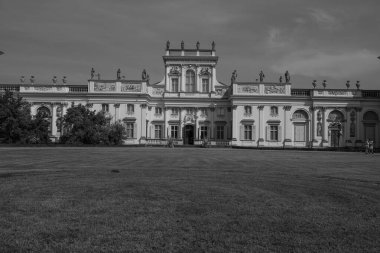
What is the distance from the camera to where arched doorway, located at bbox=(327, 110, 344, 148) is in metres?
62.2

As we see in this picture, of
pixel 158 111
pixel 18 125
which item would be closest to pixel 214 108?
pixel 158 111

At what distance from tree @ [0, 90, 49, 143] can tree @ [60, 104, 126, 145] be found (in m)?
2.97

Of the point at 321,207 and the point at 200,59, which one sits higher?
the point at 200,59

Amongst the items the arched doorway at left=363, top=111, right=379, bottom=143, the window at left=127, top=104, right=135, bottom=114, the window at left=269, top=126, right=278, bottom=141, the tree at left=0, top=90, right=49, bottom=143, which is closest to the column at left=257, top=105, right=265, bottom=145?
the window at left=269, top=126, right=278, bottom=141

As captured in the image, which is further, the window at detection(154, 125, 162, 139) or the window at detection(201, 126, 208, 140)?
the window at detection(154, 125, 162, 139)

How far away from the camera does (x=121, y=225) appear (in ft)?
23.6

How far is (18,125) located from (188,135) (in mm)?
25460

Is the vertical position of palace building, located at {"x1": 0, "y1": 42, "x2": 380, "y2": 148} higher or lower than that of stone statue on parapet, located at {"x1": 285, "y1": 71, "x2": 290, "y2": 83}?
lower

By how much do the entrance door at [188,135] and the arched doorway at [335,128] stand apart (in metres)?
21.1

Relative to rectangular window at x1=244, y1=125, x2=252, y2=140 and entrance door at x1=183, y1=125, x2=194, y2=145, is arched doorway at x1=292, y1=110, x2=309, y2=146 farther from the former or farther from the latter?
entrance door at x1=183, y1=125, x2=194, y2=145

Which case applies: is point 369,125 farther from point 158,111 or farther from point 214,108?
point 158,111

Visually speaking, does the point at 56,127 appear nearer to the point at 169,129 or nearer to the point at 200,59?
the point at 169,129

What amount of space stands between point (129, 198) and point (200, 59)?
56089mm

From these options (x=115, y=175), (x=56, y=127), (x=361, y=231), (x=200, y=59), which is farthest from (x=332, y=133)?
(x=361, y=231)
